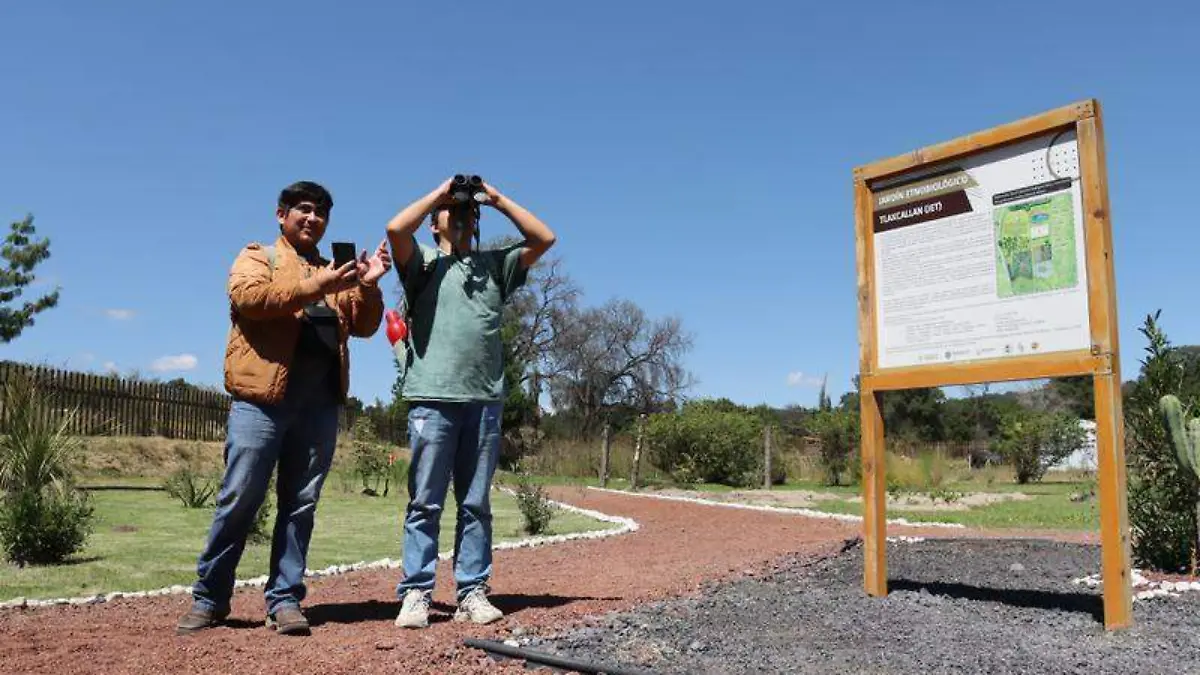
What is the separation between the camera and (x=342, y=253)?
420 cm

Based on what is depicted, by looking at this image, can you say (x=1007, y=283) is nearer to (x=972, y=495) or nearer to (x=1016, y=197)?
(x=1016, y=197)

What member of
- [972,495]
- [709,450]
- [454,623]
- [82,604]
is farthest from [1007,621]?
[709,450]

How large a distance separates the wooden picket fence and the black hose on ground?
17.0m

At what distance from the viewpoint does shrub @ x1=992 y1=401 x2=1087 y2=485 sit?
86.0ft

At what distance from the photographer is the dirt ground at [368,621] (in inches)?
141

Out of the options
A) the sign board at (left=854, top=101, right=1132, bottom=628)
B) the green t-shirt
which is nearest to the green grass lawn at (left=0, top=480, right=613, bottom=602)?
the green t-shirt

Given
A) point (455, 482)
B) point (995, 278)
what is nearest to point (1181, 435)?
point (995, 278)

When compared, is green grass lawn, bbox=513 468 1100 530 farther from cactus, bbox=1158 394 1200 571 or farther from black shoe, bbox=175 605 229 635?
black shoe, bbox=175 605 229 635

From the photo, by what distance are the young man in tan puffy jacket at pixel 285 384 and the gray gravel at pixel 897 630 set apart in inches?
55.3

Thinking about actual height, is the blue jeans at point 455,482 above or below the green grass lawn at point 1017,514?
above

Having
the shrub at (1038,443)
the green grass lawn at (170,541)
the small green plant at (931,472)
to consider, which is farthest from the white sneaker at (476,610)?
the shrub at (1038,443)

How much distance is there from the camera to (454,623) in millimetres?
4215

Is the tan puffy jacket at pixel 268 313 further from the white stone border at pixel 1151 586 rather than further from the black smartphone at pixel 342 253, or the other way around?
the white stone border at pixel 1151 586

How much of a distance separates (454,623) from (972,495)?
54.8ft
